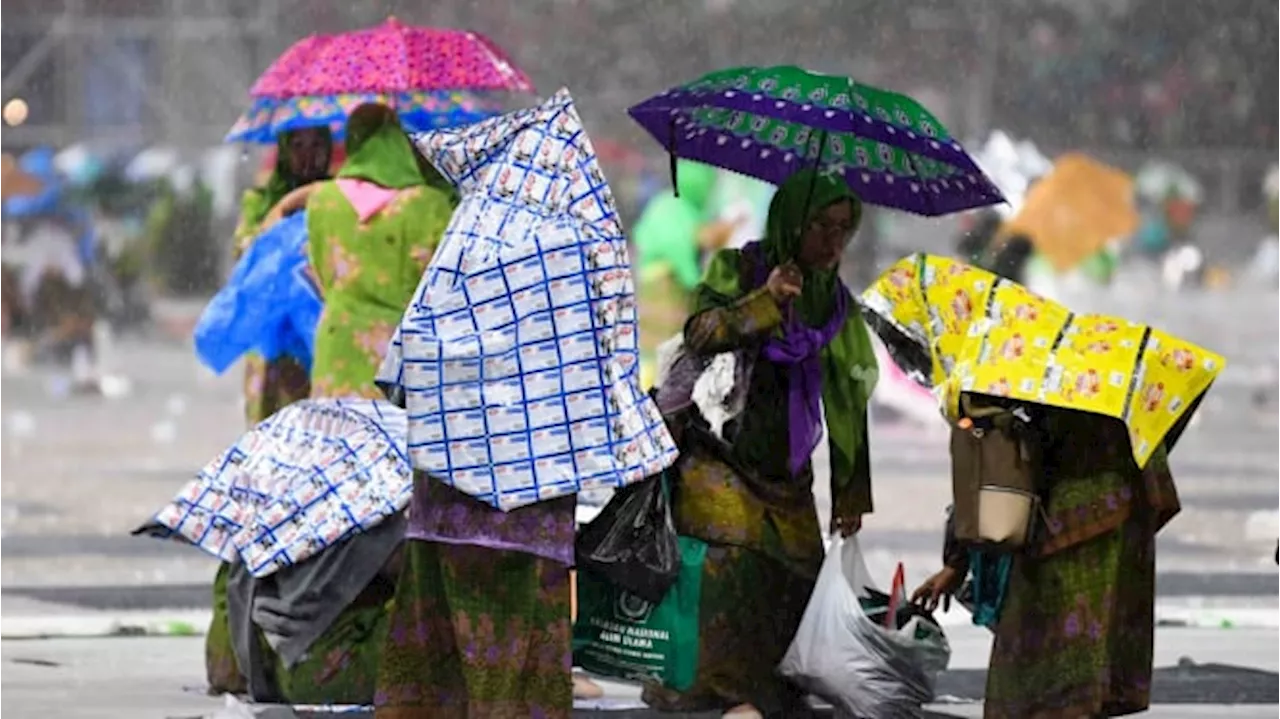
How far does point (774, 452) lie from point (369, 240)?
1.50 meters

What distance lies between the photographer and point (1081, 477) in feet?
22.5

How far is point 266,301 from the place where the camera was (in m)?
8.86

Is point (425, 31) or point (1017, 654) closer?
point (1017, 654)

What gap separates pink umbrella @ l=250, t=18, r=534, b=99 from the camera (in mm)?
9031

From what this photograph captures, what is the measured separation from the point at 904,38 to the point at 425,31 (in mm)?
22486

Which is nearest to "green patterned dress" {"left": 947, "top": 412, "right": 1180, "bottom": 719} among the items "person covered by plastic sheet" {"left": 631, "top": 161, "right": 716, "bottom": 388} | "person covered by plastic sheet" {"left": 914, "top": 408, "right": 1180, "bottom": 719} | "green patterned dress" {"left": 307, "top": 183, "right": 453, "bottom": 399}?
"person covered by plastic sheet" {"left": 914, "top": 408, "right": 1180, "bottom": 719}

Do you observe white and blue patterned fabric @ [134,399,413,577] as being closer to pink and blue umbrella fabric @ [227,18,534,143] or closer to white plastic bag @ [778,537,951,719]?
white plastic bag @ [778,537,951,719]

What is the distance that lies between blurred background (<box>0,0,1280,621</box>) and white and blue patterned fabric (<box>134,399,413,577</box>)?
821 centimetres

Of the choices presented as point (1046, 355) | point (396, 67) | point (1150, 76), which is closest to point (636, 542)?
point (1046, 355)

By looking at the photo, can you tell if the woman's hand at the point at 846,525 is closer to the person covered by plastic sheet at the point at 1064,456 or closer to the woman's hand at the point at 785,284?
the person covered by plastic sheet at the point at 1064,456

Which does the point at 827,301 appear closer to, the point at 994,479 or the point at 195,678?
the point at 994,479

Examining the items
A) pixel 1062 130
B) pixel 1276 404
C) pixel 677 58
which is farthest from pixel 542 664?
pixel 1062 130

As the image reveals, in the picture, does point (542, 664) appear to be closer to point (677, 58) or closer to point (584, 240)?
point (584, 240)

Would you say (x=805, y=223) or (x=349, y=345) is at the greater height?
(x=805, y=223)
